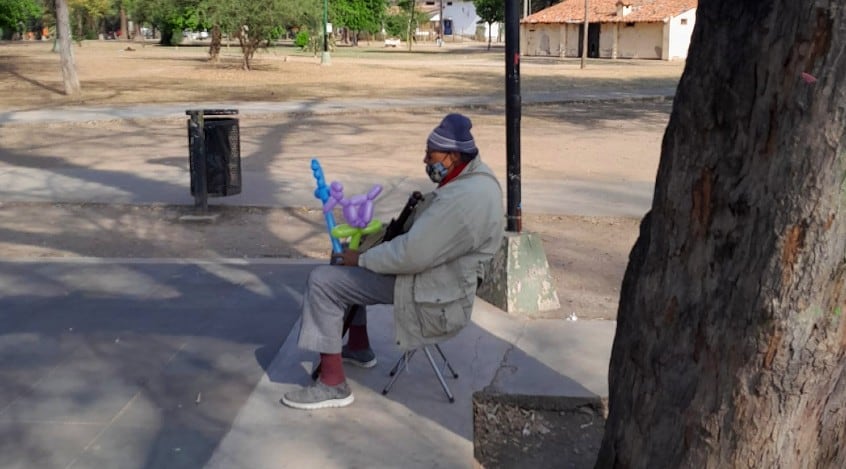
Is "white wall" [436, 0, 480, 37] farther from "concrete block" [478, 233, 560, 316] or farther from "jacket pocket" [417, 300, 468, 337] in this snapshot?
"jacket pocket" [417, 300, 468, 337]

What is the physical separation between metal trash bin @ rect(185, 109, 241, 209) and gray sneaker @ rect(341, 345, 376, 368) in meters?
4.70

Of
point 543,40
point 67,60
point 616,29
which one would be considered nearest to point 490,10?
point 543,40

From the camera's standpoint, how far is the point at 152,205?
1030 centimetres

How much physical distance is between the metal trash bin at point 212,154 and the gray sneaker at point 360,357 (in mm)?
4696

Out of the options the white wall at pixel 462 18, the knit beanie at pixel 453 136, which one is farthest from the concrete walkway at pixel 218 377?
the white wall at pixel 462 18

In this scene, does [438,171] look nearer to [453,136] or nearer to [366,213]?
[453,136]

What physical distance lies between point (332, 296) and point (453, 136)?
34.6 inches

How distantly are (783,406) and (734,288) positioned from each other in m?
0.38

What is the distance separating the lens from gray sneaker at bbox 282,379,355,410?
468cm

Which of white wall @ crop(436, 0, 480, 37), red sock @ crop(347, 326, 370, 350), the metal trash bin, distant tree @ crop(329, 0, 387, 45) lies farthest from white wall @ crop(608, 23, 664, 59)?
white wall @ crop(436, 0, 480, 37)

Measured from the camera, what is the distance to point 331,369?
4.71 m

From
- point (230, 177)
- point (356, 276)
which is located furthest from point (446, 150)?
point (230, 177)

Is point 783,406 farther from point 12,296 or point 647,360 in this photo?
point 12,296

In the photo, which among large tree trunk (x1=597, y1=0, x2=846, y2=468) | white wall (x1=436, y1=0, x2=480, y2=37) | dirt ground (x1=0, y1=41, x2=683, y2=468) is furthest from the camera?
white wall (x1=436, y1=0, x2=480, y2=37)
